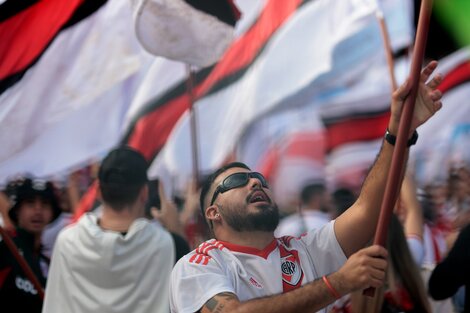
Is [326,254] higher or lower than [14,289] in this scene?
higher

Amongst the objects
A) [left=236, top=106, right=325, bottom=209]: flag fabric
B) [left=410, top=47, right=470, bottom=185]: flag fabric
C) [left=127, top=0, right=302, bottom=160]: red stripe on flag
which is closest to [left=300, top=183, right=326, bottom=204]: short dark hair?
[left=236, top=106, right=325, bottom=209]: flag fabric

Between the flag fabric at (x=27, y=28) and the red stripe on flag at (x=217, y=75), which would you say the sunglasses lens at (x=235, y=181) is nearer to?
the flag fabric at (x=27, y=28)

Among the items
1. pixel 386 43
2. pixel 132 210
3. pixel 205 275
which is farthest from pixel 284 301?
pixel 386 43

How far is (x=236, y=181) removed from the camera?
382 cm

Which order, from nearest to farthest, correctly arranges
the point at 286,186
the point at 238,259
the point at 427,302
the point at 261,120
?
the point at 238,259, the point at 427,302, the point at 261,120, the point at 286,186

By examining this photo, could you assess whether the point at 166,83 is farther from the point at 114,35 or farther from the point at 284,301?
the point at 284,301

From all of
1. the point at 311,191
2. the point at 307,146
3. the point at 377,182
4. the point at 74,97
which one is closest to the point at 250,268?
the point at 377,182

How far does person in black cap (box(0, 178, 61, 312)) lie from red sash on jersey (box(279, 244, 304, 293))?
6.88 feet

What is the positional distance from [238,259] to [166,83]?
340 centimetres

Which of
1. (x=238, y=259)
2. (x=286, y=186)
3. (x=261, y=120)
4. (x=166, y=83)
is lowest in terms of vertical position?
(x=286, y=186)

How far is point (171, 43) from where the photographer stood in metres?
6.47

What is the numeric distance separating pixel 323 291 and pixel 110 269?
5.67 feet

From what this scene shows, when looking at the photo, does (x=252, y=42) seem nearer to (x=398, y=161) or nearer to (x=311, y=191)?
(x=311, y=191)

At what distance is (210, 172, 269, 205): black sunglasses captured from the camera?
3.81m
